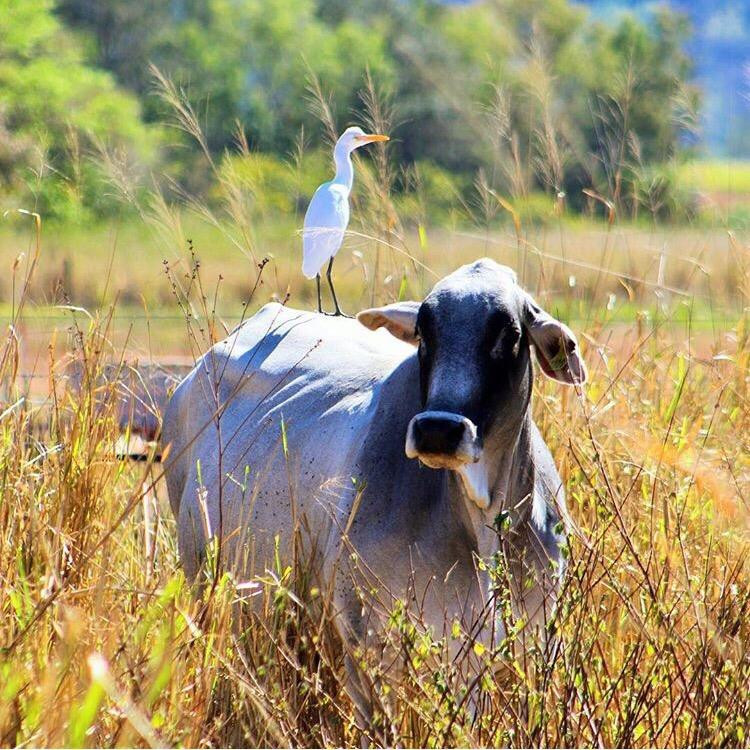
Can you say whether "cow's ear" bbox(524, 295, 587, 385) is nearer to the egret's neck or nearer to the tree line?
the egret's neck

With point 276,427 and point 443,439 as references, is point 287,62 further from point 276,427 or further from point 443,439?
point 443,439

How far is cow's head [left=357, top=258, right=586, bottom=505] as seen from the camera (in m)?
3.19

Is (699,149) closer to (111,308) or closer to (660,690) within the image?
(111,308)

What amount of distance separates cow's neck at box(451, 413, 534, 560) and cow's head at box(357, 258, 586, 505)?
0.02m

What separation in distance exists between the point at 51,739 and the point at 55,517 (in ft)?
5.09

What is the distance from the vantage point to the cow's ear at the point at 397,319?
3758 mm

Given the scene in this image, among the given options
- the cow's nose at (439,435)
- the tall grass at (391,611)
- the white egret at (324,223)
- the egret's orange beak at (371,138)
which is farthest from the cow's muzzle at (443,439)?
the egret's orange beak at (371,138)

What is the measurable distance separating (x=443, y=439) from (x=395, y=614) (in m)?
0.59

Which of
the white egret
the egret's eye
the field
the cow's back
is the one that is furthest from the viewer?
the white egret

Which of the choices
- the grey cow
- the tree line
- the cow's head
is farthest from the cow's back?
the tree line

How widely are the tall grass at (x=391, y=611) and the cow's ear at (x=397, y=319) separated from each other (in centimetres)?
19

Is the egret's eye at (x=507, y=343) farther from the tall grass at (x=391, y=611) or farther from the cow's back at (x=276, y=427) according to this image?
the cow's back at (x=276, y=427)

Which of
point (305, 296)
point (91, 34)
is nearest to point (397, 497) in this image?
point (305, 296)

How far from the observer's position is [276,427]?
14.5 ft
